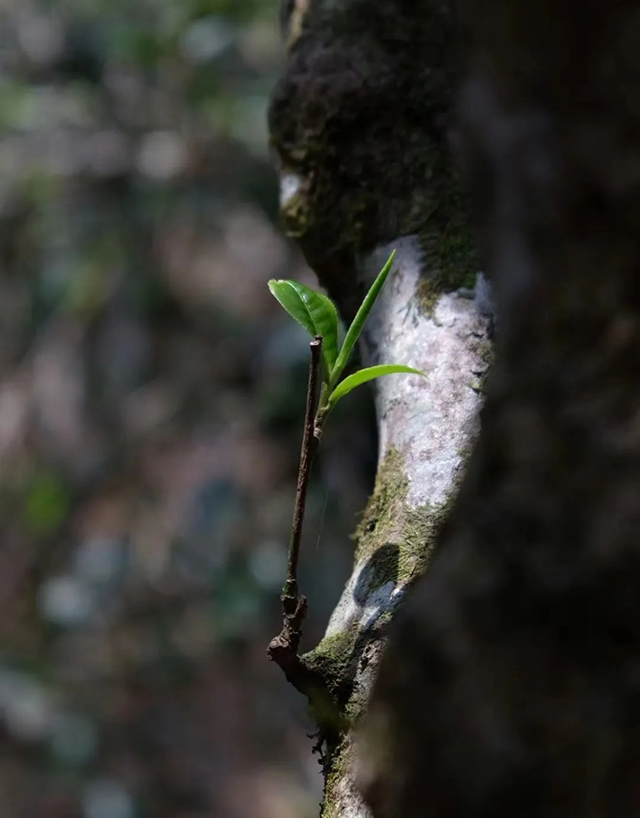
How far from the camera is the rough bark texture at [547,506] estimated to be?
Result: 30cm

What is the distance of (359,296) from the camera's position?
30.5 inches

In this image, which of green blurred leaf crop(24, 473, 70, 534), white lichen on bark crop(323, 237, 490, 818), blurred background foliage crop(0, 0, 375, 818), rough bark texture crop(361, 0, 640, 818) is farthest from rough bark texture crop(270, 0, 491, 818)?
green blurred leaf crop(24, 473, 70, 534)

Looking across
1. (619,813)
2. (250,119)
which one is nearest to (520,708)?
(619,813)

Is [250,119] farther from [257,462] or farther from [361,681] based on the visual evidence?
[361,681]

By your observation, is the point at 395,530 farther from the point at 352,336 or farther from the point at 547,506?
the point at 547,506

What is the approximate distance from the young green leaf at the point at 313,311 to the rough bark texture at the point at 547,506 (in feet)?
0.84

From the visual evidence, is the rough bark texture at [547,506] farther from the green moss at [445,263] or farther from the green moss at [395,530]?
the green moss at [445,263]

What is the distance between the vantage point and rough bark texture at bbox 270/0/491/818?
557 mm

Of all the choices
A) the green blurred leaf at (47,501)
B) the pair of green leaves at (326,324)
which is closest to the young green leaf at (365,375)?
the pair of green leaves at (326,324)

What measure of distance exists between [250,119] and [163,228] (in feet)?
1.49

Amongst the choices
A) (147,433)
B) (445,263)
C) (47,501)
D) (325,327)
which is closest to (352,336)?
(325,327)

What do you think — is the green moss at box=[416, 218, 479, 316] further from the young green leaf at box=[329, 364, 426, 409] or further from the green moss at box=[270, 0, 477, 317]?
the young green leaf at box=[329, 364, 426, 409]

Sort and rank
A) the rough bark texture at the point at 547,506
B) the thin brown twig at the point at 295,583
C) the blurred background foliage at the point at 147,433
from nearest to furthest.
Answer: the rough bark texture at the point at 547,506, the thin brown twig at the point at 295,583, the blurred background foliage at the point at 147,433

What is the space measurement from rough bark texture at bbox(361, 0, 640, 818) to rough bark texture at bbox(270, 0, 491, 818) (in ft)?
0.65
